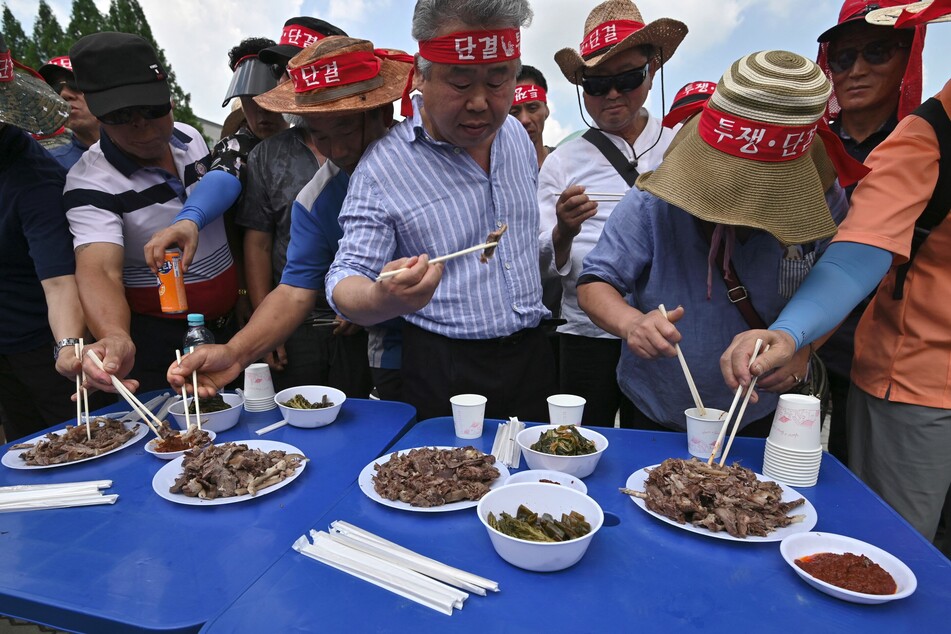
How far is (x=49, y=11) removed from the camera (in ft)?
65.8

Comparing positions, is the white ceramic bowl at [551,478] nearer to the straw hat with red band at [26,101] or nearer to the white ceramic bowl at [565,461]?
the white ceramic bowl at [565,461]

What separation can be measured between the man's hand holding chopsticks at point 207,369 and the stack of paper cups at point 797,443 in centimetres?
208

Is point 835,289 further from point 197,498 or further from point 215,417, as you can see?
point 215,417

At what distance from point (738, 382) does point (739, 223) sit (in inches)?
19.6

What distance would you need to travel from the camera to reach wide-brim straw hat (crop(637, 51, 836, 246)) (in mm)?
1599

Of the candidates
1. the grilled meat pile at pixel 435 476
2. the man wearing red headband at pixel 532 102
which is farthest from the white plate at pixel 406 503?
the man wearing red headband at pixel 532 102

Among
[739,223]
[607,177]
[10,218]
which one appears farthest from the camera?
[607,177]

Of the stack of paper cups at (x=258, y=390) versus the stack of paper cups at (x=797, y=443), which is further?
the stack of paper cups at (x=258, y=390)

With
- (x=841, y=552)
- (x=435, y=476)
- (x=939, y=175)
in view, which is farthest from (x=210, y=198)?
(x=939, y=175)

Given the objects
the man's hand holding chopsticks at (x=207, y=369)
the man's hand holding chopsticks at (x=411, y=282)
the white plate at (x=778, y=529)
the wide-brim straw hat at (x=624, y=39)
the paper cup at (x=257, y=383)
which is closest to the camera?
the white plate at (x=778, y=529)

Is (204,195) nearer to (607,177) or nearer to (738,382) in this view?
(607,177)

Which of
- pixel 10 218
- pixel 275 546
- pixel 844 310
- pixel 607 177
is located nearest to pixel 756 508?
pixel 844 310

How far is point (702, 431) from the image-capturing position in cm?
179

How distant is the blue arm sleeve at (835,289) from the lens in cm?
174
